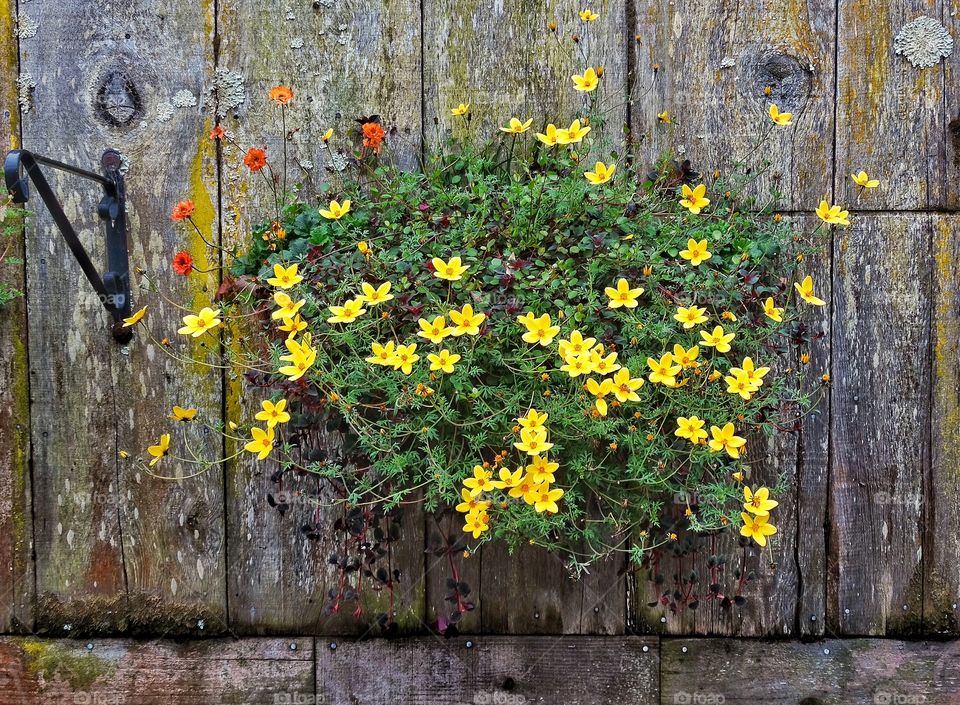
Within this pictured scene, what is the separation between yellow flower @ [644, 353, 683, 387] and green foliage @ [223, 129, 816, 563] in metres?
0.05

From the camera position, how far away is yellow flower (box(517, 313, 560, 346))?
130 cm

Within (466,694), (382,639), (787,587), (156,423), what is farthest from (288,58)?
(787,587)

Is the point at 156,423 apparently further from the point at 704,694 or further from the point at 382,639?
the point at 704,694

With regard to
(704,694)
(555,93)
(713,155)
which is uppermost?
(555,93)

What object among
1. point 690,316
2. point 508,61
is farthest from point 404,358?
point 508,61

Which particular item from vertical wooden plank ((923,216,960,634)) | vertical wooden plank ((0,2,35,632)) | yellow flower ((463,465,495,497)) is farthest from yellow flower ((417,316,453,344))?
vertical wooden plank ((923,216,960,634))

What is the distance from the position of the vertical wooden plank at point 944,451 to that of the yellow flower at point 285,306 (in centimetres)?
150

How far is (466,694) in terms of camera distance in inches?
69.9

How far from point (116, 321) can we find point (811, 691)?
193 cm

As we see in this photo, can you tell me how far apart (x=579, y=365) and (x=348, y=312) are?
17.1 inches

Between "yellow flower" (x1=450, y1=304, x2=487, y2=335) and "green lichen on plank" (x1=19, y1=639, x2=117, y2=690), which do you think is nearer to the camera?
"yellow flower" (x1=450, y1=304, x2=487, y2=335)

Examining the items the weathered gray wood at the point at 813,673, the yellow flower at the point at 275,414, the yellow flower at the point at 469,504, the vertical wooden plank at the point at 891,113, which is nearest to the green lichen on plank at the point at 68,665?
the yellow flower at the point at 275,414

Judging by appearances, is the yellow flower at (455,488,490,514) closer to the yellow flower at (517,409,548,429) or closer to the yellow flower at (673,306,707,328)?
the yellow flower at (517,409,548,429)

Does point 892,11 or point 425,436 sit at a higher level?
point 892,11
